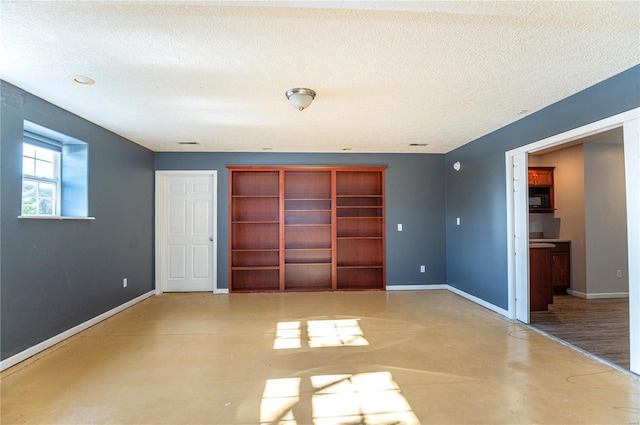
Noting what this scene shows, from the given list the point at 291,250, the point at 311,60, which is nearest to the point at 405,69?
the point at 311,60

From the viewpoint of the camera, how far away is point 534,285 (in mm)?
4059

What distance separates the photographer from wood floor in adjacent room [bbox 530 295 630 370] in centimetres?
288

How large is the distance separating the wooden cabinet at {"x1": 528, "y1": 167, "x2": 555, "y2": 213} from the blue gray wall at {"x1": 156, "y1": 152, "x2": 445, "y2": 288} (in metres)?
1.49

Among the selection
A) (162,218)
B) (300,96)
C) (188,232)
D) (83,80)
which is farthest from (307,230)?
(83,80)

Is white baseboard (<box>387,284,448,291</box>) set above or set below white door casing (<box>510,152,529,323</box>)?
below

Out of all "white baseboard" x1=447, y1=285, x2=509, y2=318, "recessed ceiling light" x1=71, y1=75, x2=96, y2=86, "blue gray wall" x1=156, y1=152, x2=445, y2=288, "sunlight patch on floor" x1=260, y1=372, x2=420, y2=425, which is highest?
"recessed ceiling light" x1=71, y1=75, x2=96, y2=86

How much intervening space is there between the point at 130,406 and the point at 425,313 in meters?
3.36

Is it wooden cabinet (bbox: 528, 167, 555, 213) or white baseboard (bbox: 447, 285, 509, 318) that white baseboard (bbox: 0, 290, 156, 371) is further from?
wooden cabinet (bbox: 528, 167, 555, 213)

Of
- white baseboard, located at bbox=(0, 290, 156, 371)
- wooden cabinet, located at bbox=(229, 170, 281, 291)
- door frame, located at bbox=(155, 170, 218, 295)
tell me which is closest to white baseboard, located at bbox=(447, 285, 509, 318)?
wooden cabinet, located at bbox=(229, 170, 281, 291)

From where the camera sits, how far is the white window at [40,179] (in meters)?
3.01

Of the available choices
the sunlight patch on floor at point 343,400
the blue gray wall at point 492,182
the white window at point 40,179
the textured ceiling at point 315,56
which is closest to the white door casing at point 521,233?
the blue gray wall at point 492,182

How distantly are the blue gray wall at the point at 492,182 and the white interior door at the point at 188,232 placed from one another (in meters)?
4.18

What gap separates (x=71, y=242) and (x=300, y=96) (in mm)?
2891

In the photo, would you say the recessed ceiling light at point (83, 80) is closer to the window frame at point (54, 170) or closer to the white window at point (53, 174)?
the white window at point (53, 174)
